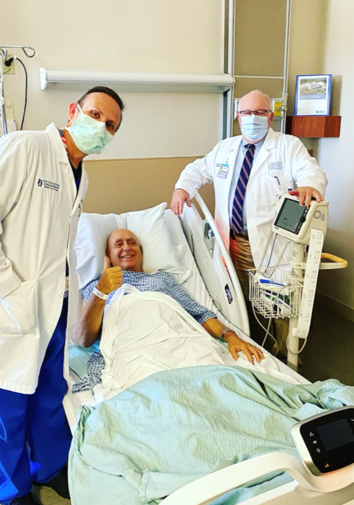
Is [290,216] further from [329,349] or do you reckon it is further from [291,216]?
[329,349]

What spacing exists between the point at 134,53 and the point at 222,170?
1.05 m

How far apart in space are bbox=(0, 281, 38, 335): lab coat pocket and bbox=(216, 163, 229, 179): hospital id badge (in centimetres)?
160

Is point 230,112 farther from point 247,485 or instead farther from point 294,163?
point 247,485

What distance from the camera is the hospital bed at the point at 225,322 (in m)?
0.90

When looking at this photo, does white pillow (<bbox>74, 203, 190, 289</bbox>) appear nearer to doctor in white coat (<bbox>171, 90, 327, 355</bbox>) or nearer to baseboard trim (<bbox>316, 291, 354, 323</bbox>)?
doctor in white coat (<bbox>171, 90, 327, 355</bbox>)

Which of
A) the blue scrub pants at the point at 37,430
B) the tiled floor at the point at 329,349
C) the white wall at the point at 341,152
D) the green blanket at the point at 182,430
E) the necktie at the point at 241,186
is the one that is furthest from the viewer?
the white wall at the point at 341,152

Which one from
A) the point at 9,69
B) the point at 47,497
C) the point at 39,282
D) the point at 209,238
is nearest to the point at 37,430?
the point at 47,497

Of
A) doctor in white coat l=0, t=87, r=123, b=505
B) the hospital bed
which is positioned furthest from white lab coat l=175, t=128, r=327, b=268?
doctor in white coat l=0, t=87, r=123, b=505

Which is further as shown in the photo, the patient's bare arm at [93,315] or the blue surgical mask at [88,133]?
the patient's bare arm at [93,315]

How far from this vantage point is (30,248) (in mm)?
1569

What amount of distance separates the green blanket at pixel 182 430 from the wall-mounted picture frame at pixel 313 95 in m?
2.52

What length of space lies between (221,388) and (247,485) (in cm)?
41

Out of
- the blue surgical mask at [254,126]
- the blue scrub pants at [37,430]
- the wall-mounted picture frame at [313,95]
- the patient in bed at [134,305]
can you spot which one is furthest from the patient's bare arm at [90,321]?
the wall-mounted picture frame at [313,95]

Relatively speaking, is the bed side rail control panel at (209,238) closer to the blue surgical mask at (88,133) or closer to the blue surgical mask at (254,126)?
the blue surgical mask at (254,126)
